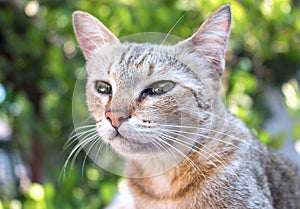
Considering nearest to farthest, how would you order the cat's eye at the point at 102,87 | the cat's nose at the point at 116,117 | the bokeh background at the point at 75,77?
the cat's nose at the point at 116,117 → the cat's eye at the point at 102,87 → the bokeh background at the point at 75,77

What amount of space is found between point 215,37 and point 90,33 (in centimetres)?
28

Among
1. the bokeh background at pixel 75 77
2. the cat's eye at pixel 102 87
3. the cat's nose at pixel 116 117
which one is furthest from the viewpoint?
the bokeh background at pixel 75 77

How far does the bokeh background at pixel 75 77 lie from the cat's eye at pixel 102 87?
40 centimetres

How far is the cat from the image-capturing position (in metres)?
1.07

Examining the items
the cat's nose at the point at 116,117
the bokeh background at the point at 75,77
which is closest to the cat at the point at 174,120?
the cat's nose at the point at 116,117

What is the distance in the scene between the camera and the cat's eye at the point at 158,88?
107 centimetres

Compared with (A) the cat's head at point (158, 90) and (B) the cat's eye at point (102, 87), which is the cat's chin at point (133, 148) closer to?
(A) the cat's head at point (158, 90)

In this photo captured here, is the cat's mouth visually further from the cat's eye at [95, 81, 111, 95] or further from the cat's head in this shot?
the cat's eye at [95, 81, 111, 95]

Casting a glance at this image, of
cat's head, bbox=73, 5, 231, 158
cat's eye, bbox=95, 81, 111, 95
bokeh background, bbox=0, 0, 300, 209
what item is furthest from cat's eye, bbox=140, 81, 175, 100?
bokeh background, bbox=0, 0, 300, 209

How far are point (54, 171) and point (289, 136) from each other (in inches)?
36.2

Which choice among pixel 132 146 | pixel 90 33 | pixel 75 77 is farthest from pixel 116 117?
pixel 75 77

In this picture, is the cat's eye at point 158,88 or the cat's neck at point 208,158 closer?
the cat's eye at point 158,88

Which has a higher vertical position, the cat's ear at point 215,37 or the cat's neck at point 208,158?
the cat's ear at point 215,37

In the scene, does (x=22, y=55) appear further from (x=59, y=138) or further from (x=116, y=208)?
(x=116, y=208)
